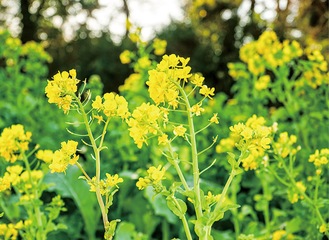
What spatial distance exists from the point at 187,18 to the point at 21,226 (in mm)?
10272

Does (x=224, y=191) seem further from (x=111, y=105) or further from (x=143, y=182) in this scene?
(x=111, y=105)

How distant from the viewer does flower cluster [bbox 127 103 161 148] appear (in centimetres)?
146

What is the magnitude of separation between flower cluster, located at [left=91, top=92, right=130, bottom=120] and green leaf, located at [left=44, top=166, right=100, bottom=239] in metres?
1.59

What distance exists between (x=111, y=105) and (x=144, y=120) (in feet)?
0.35

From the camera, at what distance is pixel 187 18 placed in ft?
39.0

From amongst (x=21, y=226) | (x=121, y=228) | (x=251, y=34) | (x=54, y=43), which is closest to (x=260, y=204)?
(x=121, y=228)

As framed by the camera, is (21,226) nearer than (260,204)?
Yes

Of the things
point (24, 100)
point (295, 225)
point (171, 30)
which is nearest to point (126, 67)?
point (171, 30)

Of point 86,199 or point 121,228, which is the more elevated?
point 86,199

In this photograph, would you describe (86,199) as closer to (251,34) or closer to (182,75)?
(182,75)

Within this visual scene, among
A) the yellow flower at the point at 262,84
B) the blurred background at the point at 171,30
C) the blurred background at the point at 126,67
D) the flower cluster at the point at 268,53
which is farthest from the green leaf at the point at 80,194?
the blurred background at the point at 171,30

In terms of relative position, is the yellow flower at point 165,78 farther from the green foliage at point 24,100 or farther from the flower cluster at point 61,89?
the green foliage at point 24,100

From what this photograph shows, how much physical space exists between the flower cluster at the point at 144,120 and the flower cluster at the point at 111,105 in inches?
2.2

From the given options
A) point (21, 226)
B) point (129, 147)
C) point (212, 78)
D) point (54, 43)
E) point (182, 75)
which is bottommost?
point (21, 226)
